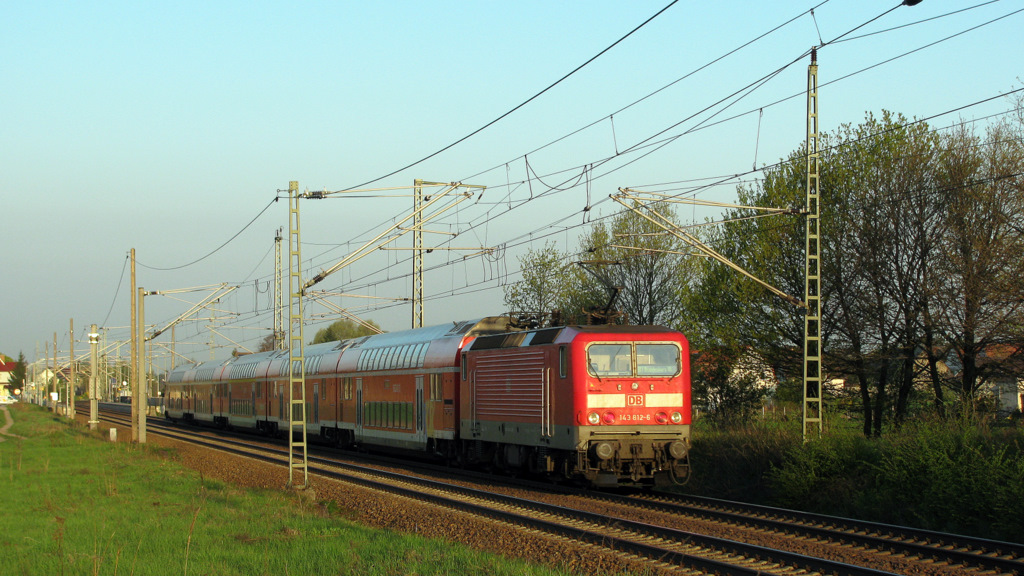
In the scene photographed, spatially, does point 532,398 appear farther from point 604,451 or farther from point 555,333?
point 604,451

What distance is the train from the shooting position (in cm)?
1897

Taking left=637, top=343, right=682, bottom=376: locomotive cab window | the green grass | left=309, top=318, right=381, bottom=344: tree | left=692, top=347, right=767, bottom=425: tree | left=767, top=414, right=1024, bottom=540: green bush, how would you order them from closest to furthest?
the green grass
left=767, top=414, right=1024, bottom=540: green bush
left=637, top=343, right=682, bottom=376: locomotive cab window
left=692, top=347, right=767, bottom=425: tree
left=309, top=318, right=381, bottom=344: tree

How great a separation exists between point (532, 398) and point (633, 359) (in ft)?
8.48

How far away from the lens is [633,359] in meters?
19.3

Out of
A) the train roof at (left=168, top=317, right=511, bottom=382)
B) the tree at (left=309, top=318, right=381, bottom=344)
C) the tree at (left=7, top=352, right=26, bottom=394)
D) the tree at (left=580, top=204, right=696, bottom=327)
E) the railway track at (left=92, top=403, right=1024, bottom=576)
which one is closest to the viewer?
the railway track at (left=92, top=403, right=1024, bottom=576)

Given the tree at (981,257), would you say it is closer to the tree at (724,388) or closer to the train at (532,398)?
the tree at (724,388)

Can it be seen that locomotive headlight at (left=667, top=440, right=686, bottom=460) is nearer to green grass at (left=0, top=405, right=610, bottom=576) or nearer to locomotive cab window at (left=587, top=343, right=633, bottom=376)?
locomotive cab window at (left=587, top=343, right=633, bottom=376)

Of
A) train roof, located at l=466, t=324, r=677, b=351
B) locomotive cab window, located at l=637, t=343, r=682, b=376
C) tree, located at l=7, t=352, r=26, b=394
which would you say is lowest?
tree, located at l=7, t=352, r=26, b=394

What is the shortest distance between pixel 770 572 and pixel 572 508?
609cm

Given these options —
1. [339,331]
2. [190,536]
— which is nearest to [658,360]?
[190,536]

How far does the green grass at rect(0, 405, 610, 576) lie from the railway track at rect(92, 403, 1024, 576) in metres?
2.26

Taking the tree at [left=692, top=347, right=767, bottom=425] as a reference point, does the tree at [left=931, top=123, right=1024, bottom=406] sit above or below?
above

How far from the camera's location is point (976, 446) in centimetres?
1589

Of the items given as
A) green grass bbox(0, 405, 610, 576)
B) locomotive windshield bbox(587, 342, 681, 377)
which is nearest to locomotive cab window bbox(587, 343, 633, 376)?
locomotive windshield bbox(587, 342, 681, 377)
